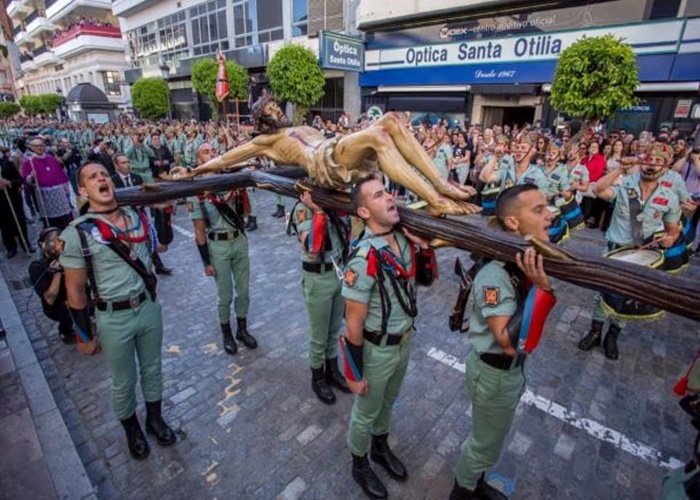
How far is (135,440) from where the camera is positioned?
3.12 meters

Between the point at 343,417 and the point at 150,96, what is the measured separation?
29825 mm

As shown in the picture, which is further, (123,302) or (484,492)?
(123,302)

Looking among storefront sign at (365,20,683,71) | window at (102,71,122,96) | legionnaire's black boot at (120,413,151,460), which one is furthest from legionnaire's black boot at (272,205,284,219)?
window at (102,71,122,96)

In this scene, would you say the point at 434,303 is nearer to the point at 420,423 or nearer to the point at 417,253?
the point at 420,423

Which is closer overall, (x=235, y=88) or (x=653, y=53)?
(x=653, y=53)

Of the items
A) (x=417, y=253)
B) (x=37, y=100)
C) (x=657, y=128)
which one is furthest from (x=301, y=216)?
(x=37, y=100)

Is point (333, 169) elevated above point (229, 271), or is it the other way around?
point (333, 169)

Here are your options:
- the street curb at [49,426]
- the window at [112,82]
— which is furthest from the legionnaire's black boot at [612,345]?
the window at [112,82]

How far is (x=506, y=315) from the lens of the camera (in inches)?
84.4

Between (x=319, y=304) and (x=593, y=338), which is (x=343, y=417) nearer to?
(x=319, y=304)

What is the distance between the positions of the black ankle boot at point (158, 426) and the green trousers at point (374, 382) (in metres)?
1.68

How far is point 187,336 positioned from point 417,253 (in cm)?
352

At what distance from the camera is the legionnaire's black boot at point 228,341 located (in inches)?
175

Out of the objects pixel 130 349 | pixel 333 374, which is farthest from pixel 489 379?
pixel 130 349
